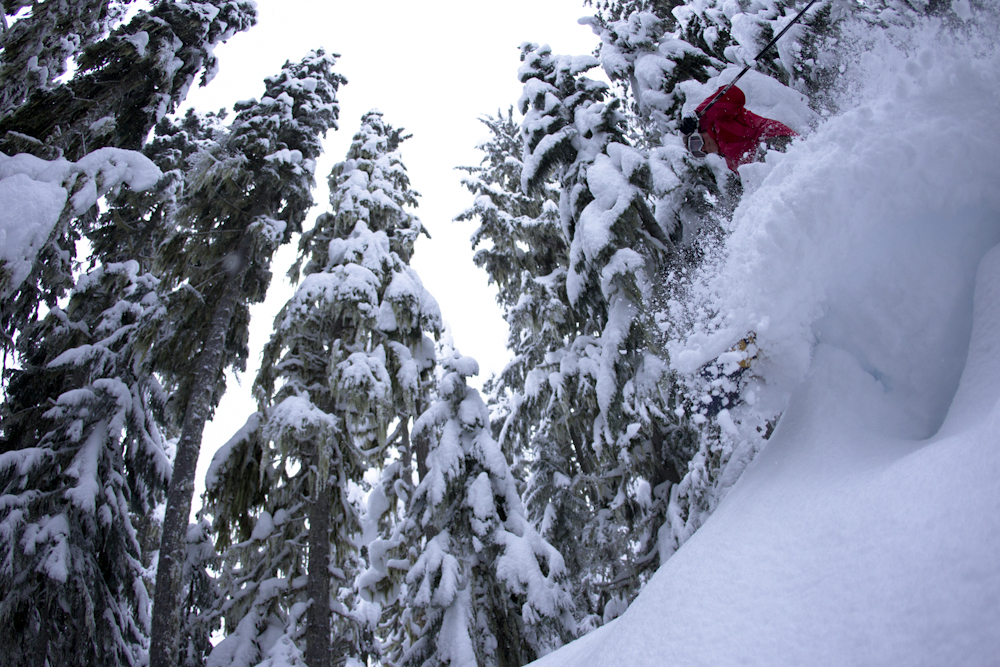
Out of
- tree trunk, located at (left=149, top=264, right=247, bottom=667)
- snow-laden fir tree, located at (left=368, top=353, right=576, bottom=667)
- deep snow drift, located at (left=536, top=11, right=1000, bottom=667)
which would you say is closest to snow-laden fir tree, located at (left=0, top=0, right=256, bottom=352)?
tree trunk, located at (left=149, top=264, right=247, bottom=667)

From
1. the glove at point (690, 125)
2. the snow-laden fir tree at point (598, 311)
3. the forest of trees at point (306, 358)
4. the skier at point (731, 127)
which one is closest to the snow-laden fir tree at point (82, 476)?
the forest of trees at point (306, 358)

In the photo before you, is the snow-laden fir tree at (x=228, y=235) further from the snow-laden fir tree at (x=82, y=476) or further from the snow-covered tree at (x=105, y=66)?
the snow-covered tree at (x=105, y=66)

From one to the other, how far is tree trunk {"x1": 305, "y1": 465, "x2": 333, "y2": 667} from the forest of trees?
32 millimetres

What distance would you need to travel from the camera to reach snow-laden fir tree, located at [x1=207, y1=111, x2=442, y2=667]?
6.99m

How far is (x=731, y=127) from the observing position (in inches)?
216

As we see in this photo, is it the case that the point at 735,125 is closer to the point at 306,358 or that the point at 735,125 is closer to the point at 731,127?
the point at 731,127

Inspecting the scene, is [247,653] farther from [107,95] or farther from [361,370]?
[107,95]

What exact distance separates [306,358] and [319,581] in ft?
12.0

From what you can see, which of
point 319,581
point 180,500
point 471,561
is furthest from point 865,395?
point 180,500

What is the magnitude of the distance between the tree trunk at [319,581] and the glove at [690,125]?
6.53 metres

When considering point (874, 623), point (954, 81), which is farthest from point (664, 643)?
point (954, 81)

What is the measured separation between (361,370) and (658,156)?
17.4 feet

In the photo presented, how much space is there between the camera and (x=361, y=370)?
763 centimetres

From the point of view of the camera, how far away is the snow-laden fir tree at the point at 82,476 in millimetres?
6684
